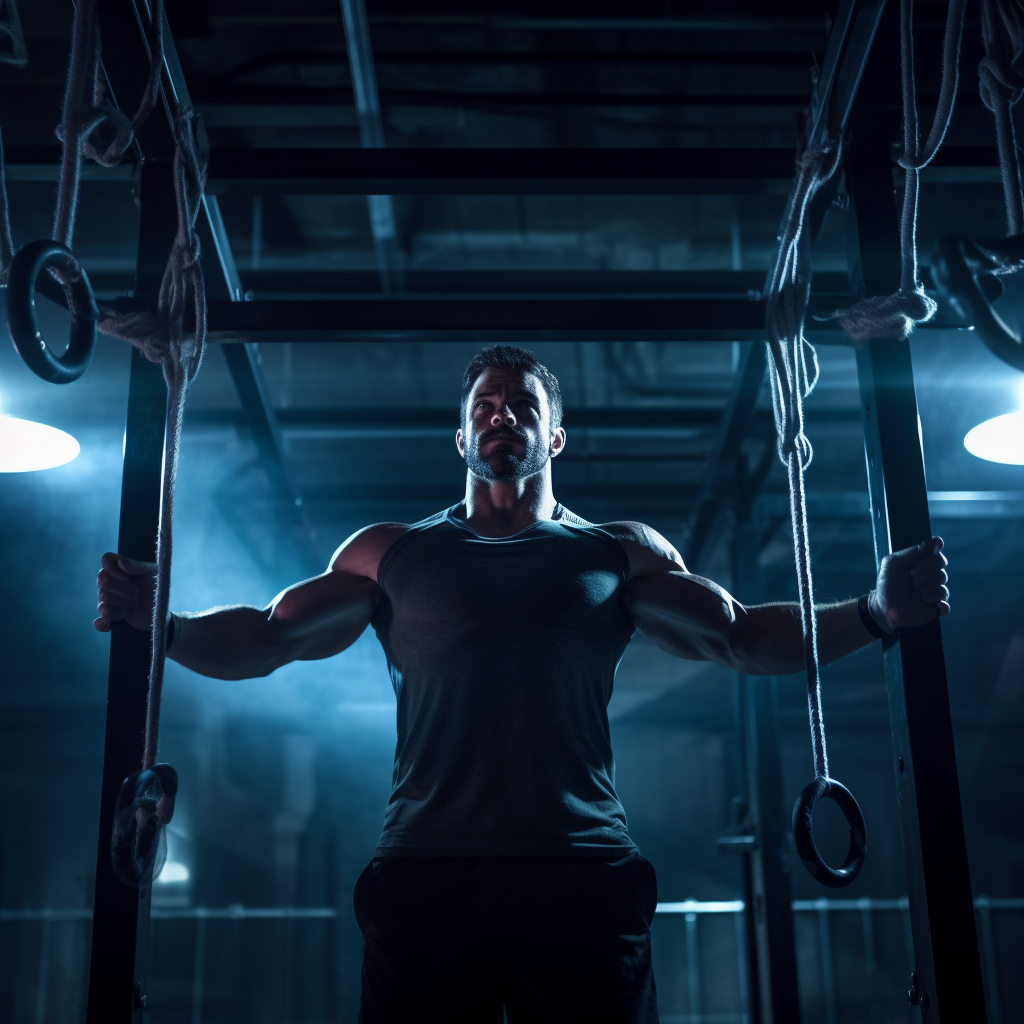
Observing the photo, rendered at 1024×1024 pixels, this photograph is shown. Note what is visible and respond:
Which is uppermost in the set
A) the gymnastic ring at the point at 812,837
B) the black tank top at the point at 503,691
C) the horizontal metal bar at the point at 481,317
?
the horizontal metal bar at the point at 481,317

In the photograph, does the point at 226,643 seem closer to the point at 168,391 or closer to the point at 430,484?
the point at 168,391

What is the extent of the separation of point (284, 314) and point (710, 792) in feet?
18.9

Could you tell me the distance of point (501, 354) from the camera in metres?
2.22

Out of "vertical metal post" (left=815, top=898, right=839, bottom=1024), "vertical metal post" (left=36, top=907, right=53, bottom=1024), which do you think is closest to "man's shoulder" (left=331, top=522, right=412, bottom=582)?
"vertical metal post" (left=815, top=898, right=839, bottom=1024)

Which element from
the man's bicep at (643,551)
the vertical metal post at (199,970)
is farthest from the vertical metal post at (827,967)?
the man's bicep at (643,551)

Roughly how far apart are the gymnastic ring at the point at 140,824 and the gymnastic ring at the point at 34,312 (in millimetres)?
589

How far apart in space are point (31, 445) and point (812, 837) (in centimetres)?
229

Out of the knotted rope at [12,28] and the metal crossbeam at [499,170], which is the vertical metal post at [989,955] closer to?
the metal crossbeam at [499,170]

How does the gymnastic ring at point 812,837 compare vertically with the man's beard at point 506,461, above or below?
below

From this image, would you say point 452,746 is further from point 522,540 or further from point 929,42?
point 929,42

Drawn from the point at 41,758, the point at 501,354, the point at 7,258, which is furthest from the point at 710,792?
the point at 7,258

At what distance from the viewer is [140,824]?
151cm

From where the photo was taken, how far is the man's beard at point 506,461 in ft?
6.81

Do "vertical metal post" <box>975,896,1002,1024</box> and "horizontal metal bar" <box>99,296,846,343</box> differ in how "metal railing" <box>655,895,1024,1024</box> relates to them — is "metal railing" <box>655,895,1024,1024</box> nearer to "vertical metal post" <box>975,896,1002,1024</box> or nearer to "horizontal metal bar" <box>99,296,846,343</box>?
"vertical metal post" <box>975,896,1002,1024</box>
